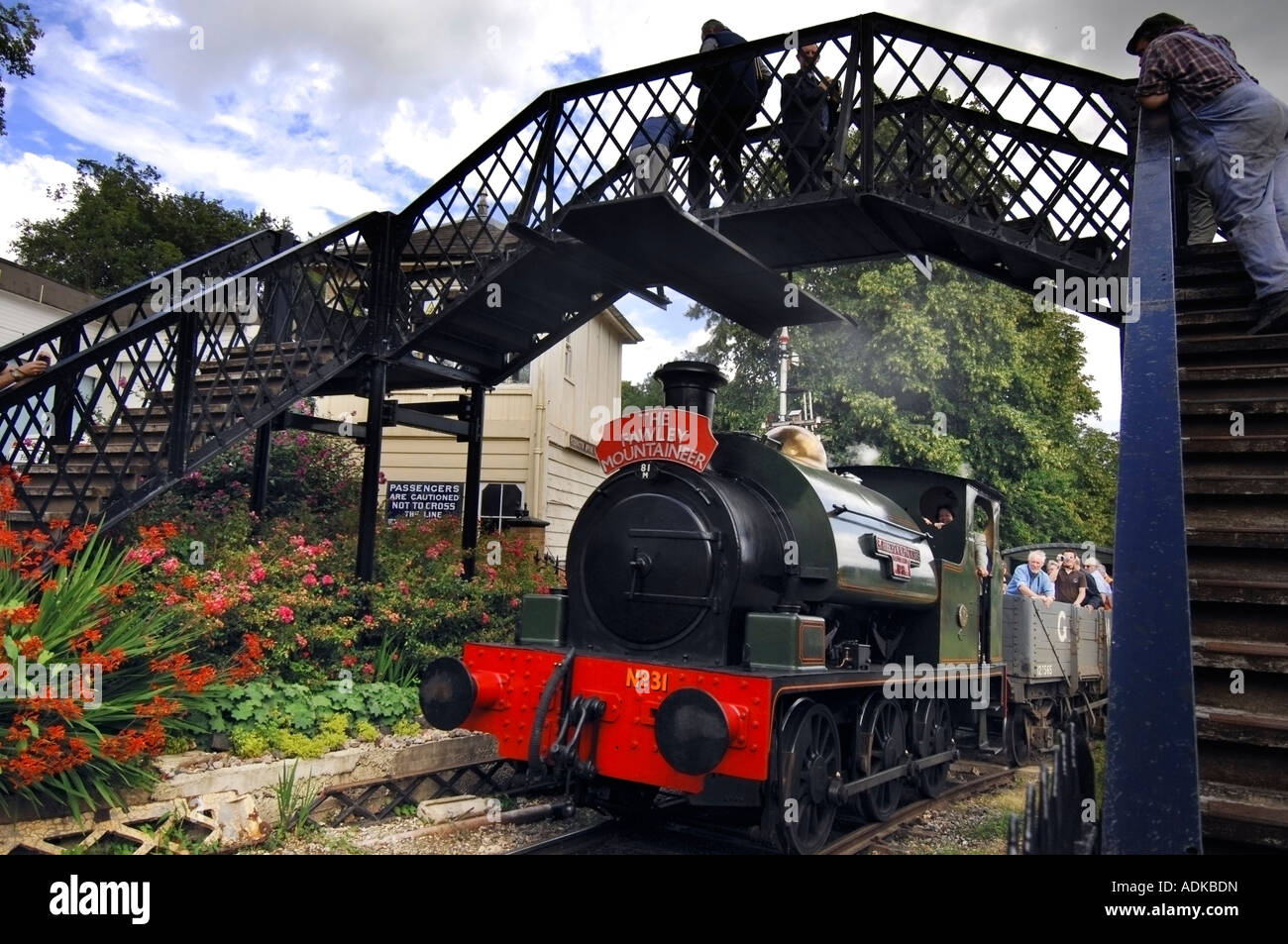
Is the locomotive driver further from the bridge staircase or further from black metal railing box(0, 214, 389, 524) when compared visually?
black metal railing box(0, 214, 389, 524)

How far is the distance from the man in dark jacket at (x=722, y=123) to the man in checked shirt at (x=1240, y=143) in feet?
12.2

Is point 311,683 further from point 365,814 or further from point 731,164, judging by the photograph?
point 731,164

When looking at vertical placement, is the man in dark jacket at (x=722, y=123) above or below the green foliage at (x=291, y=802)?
above

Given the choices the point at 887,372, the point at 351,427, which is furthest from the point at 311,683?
the point at 887,372

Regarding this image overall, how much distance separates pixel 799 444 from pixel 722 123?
320 cm

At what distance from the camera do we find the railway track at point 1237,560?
9.77 feet

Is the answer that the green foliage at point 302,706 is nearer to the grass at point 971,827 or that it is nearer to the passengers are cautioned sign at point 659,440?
Result: the passengers are cautioned sign at point 659,440

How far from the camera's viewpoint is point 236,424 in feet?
26.7

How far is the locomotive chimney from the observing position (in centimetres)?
612

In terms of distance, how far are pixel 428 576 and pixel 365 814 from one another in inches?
131
